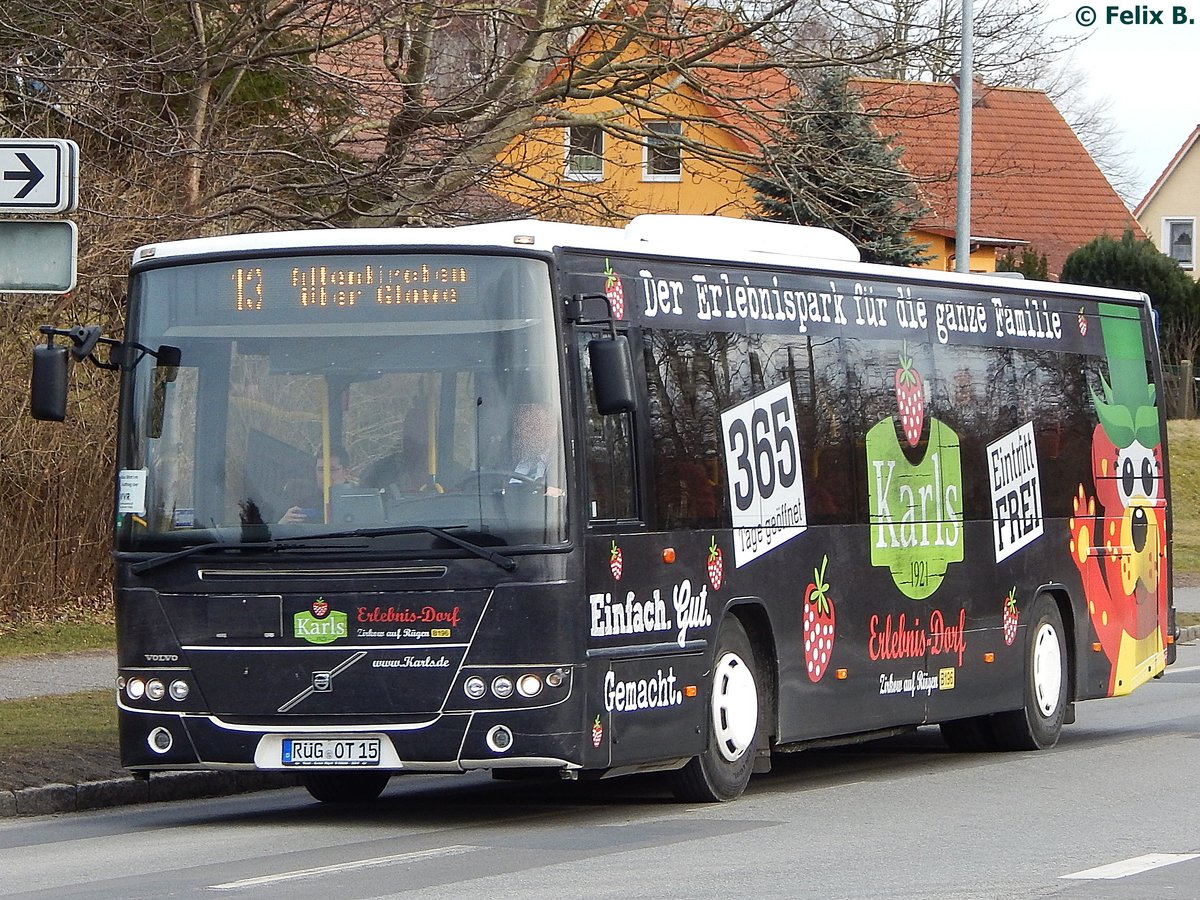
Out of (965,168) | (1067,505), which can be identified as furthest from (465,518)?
(965,168)

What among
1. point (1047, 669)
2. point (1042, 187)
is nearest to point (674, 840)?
point (1047, 669)

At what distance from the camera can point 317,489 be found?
1092 cm

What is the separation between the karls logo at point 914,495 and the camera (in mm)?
13641

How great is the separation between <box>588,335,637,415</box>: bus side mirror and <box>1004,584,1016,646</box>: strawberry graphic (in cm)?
487

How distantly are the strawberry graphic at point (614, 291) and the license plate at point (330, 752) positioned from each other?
2.44 m

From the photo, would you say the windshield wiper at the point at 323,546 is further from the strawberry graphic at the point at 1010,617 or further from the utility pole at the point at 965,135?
the utility pole at the point at 965,135

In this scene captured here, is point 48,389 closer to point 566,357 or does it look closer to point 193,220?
point 566,357

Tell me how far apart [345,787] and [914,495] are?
12.9ft

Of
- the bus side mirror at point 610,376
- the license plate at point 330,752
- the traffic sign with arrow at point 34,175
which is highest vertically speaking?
the traffic sign with arrow at point 34,175

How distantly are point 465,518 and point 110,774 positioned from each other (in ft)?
10.1

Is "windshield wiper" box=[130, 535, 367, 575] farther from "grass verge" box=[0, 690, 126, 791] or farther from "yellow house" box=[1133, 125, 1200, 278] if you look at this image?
"yellow house" box=[1133, 125, 1200, 278]

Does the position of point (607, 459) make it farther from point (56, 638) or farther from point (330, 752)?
point (56, 638)

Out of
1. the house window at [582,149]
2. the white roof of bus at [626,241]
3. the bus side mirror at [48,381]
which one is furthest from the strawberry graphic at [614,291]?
the house window at [582,149]

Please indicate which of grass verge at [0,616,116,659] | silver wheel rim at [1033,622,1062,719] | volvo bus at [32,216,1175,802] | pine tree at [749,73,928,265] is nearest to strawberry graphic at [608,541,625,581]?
volvo bus at [32,216,1175,802]
